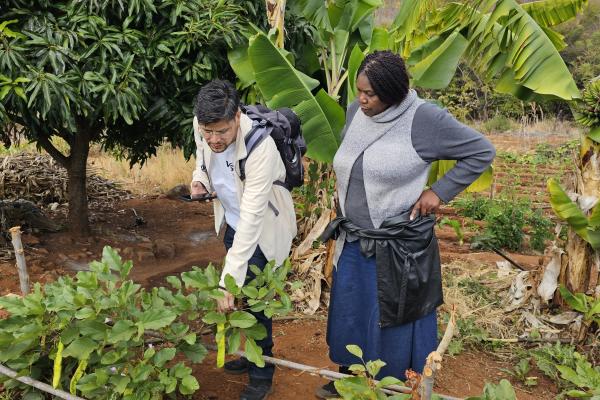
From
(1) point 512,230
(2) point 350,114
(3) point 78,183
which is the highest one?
(2) point 350,114

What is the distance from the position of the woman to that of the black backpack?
0.76 feet

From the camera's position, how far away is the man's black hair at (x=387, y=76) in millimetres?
2184

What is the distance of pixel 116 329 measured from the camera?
218cm

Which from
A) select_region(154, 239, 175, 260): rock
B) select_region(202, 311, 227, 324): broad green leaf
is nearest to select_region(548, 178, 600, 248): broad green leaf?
select_region(202, 311, 227, 324): broad green leaf

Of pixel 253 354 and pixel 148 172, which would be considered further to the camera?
pixel 148 172

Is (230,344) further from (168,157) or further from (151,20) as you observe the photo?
(168,157)

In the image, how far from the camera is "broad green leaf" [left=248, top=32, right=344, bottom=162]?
12.3 feet

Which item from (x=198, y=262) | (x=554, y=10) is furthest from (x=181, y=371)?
(x=554, y=10)

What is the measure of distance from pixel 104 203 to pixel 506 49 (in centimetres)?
564

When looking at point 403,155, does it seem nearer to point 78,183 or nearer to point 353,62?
point 353,62

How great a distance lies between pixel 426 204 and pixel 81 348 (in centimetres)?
149

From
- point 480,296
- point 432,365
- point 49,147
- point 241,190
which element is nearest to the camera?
point 432,365

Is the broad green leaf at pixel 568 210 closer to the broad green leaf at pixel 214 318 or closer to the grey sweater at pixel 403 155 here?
the grey sweater at pixel 403 155

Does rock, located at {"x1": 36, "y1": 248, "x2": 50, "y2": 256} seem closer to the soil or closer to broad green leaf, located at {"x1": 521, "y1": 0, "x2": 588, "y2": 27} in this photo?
the soil
